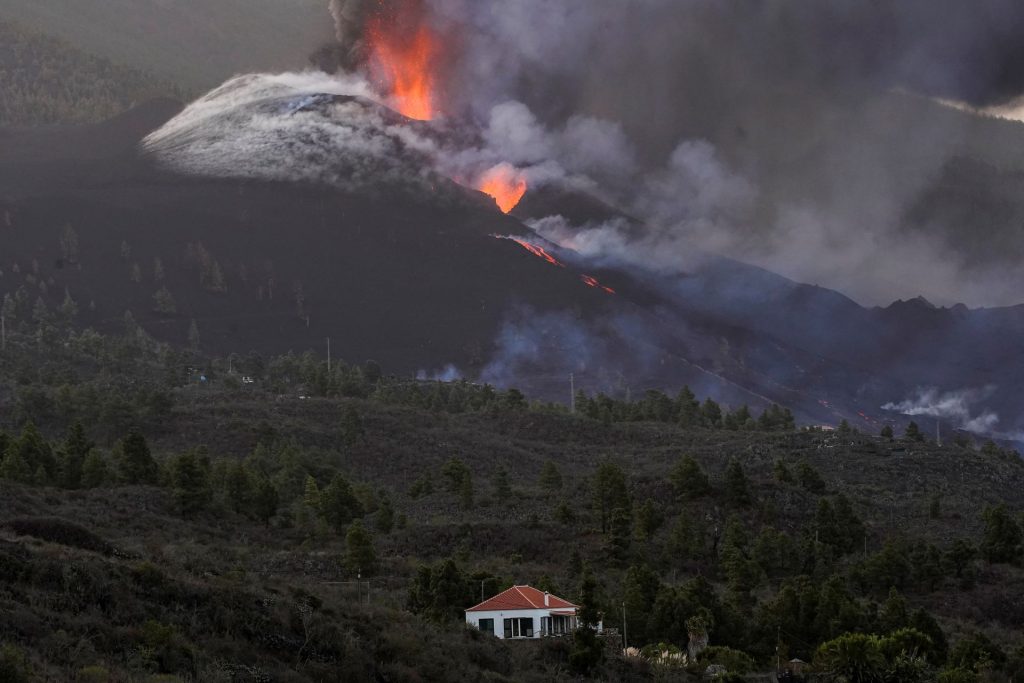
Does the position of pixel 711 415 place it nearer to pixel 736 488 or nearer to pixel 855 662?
pixel 736 488

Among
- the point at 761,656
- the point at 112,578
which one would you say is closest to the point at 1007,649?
the point at 761,656

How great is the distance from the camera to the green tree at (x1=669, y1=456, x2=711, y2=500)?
10325 cm

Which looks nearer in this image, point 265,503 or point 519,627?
point 519,627

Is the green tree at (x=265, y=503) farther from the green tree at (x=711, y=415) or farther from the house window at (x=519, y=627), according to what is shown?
the green tree at (x=711, y=415)

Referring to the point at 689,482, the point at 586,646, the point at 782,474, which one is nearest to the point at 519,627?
the point at 586,646

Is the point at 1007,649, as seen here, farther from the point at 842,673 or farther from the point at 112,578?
the point at 112,578

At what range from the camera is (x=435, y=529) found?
3652 inches

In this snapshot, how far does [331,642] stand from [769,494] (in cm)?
6671

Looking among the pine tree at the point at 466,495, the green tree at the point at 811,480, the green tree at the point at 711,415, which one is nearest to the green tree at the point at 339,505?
the pine tree at the point at 466,495

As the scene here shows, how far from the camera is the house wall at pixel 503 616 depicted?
6238cm

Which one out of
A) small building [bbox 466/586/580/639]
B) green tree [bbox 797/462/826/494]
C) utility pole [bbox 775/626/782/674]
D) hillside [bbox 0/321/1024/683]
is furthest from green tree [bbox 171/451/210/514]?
green tree [bbox 797/462/826/494]

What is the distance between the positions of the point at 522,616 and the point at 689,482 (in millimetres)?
42581

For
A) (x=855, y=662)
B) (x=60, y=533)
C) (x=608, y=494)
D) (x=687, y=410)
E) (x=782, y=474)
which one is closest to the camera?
(x=60, y=533)

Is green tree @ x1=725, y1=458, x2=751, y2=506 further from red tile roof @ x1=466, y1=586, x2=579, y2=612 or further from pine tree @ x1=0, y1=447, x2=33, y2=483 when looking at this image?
pine tree @ x1=0, y1=447, x2=33, y2=483
